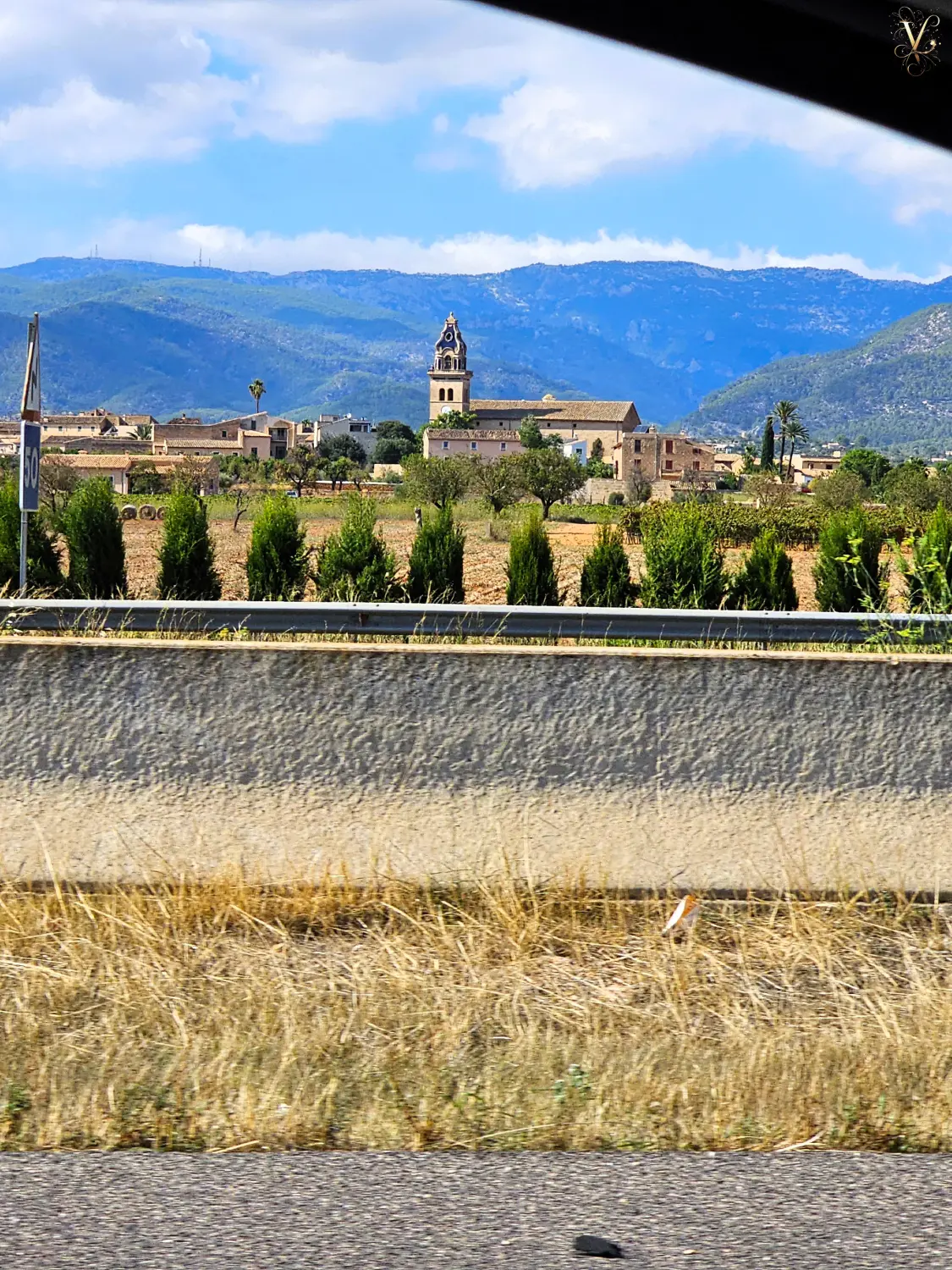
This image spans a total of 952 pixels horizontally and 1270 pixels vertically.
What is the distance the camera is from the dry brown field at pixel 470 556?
23.9 m

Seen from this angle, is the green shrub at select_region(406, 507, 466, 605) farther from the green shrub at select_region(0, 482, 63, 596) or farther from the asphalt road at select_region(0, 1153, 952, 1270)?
the asphalt road at select_region(0, 1153, 952, 1270)

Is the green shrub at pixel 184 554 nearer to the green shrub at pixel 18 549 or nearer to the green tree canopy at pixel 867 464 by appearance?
the green shrub at pixel 18 549

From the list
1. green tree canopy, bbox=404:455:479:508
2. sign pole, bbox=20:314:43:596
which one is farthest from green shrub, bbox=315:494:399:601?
green tree canopy, bbox=404:455:479:508

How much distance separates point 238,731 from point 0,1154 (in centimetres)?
261

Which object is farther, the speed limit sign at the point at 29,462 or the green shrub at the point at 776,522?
the green shrub at the point at 776,522

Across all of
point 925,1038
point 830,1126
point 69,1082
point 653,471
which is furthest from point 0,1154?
point 653,471

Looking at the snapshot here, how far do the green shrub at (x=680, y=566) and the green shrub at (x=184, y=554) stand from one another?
6.15m

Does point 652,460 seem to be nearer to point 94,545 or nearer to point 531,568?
point 531,568

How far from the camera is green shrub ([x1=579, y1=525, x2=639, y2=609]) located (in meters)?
20.0

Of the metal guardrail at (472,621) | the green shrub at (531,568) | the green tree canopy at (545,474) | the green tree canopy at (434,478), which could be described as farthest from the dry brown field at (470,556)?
the green tree canopy at (545,474)

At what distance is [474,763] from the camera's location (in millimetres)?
6309

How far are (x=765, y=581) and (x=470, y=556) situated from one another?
15945mm

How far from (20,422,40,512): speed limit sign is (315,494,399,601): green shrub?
5.39 meters

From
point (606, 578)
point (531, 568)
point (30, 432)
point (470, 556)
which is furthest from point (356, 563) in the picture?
point (470, 556)
